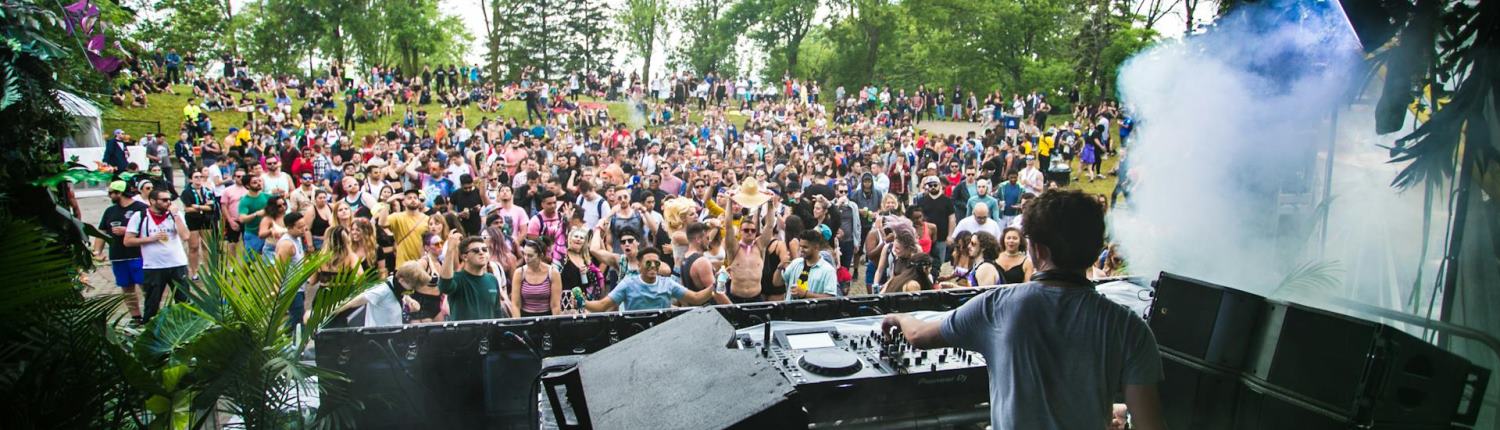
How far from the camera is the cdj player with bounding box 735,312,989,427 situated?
386 centimetres

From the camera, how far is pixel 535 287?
19.8 ft

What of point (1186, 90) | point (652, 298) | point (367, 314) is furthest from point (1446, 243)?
point (367, 314)

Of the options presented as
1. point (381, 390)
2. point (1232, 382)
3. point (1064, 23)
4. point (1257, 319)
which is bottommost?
point (381, 390)

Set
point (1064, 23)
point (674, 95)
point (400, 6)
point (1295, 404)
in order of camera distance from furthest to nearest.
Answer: point (400, 6), point (1064, 23), point (674, 95), point (1295, 404)

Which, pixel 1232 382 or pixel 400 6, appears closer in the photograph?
pixel 1232 382

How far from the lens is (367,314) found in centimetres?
534

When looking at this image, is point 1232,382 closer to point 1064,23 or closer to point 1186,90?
point 1186,90

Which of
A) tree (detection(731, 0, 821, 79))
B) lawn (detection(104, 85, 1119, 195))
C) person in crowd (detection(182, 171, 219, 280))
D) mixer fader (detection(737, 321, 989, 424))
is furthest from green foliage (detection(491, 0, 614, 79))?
mixer fader (detection(737, 321, 989, 424))

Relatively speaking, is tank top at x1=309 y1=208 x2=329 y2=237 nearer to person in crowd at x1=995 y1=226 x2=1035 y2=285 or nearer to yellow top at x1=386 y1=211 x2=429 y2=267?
yellow top at x1=386 y1=211 x2=429 y2=267

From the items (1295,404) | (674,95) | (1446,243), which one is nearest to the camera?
(1295,404)

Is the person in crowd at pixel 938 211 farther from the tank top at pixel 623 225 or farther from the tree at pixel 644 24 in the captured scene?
the tree at pixel 644 24

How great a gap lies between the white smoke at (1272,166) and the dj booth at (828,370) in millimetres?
748

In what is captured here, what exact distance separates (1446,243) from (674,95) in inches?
1143

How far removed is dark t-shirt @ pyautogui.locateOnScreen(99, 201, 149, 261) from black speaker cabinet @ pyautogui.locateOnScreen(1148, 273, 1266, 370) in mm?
8354
